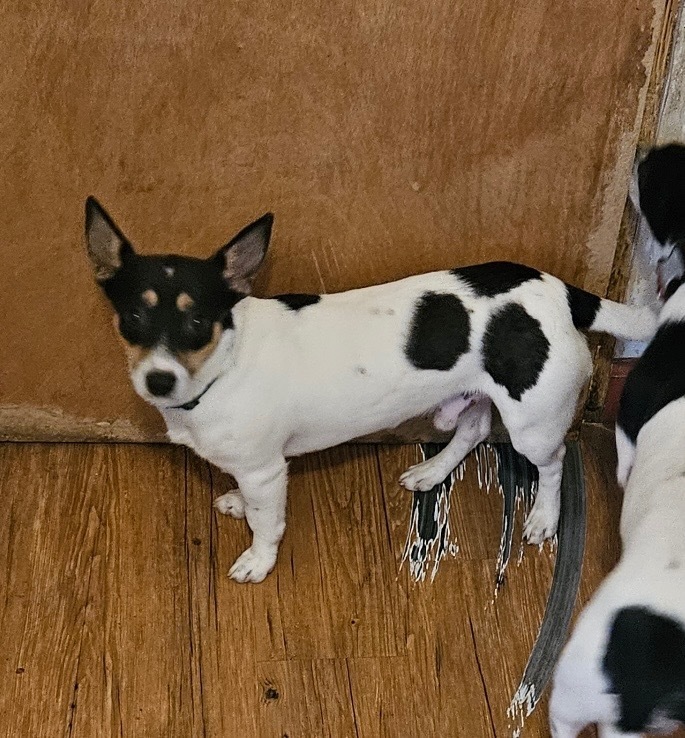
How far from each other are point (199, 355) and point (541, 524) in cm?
97

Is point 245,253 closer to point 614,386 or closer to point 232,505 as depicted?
point 232,505

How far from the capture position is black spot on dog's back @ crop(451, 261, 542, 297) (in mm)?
1971

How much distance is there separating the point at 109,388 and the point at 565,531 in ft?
3.75

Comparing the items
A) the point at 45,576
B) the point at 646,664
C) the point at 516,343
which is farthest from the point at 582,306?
the point at 45,576

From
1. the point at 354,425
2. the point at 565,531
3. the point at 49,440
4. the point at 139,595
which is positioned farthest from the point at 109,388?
the point at 565,531

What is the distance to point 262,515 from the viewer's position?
2.12 m

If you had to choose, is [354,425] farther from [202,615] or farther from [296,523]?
[202,615]

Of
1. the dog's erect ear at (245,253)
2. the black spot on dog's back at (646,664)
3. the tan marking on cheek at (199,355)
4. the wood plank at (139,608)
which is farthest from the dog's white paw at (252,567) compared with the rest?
the black spot on dog's back at (646,664)

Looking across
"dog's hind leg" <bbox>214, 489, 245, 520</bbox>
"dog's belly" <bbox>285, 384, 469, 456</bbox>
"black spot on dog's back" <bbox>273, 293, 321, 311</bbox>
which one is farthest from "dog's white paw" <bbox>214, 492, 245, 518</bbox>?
"black spot on dog's back" <bbox>273, 293, 321, 311</bbox>

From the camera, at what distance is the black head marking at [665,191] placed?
1.94 meters

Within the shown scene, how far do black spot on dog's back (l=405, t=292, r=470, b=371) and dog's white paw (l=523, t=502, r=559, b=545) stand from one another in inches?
22.4

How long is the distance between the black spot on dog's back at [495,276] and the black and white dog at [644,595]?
11.3 inches

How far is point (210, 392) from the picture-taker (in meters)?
1.90

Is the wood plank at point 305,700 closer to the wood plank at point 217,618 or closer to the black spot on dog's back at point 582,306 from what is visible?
the wood plank at point 217,618
